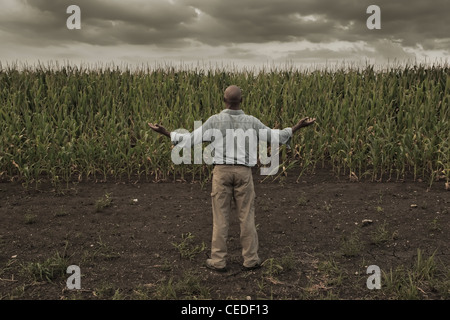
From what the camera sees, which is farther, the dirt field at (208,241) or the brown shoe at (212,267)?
the brown shoe at (212,267)

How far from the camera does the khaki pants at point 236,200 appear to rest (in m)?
4.57

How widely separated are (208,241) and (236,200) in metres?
1.11

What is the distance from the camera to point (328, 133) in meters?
8.24

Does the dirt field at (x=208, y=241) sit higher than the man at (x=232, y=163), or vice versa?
the man at (x=232, y=163)

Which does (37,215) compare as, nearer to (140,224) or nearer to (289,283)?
(140,224)

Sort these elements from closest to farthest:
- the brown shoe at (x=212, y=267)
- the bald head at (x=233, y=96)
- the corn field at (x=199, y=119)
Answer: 1. the bald head at (x=233, y=96)
2. the brown shoe at (x=212, y=267)
3. the corn field at (x=199, y=119)

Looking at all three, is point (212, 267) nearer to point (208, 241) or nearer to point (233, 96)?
point (208, 241)

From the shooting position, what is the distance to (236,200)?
15.5 feet

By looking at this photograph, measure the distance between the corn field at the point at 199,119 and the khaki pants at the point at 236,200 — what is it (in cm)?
272

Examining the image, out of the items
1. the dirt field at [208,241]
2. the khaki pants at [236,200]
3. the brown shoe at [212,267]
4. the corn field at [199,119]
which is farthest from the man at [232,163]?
the corn field at [199,119]

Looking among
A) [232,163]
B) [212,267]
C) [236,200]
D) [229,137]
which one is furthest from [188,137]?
[212,267]

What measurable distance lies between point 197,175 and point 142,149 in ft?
3.54

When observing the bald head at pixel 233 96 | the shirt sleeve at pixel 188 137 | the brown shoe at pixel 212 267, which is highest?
the bald head at pixel 233 96

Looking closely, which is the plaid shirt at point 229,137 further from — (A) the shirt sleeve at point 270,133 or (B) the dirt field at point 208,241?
(B) the dirt field at point 208,241
